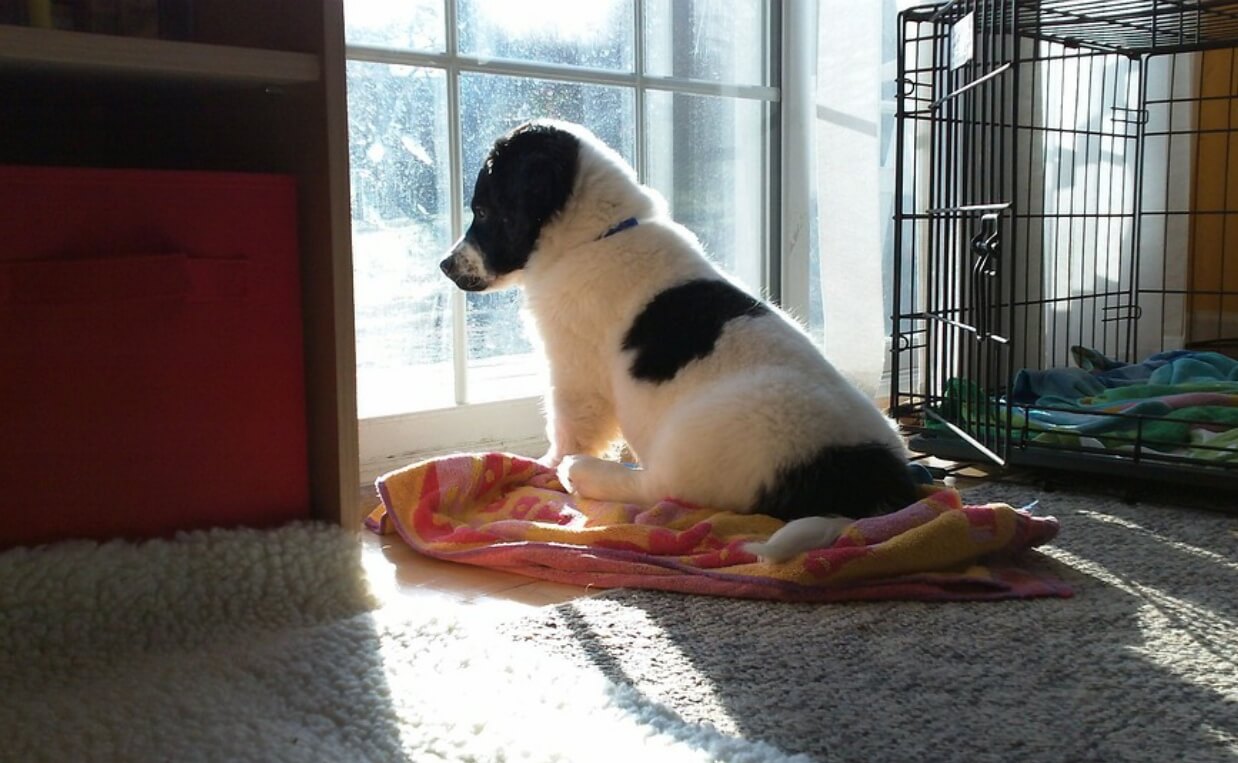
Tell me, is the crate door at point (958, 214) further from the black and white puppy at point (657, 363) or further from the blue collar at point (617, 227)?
the blue collar at point (617, 227)

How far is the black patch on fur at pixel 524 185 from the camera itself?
7.00ft

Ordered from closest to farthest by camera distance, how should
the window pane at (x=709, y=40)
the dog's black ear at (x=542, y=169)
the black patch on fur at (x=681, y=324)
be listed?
the black patch on fur at (x=681, y=324)
the dog's black ear at (x=542, y=169)
the window pane at (x=709, y=40)

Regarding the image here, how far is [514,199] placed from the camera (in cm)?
217

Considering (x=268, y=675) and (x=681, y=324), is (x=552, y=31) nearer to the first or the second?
(x=681, y=324)

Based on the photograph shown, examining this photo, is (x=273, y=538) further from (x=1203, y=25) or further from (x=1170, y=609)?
(x=1203, y=25)

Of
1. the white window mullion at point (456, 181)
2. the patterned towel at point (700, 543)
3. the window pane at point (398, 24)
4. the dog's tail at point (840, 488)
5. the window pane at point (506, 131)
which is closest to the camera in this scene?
the patterned towel at point (700, 543)

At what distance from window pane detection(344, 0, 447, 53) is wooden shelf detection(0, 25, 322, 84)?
1356mm

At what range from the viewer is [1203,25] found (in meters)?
3.41

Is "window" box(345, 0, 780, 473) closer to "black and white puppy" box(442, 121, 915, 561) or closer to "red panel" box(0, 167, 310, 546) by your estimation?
"black and white puppy" box(442, 121, 915, 561)

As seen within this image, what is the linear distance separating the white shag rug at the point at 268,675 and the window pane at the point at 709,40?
215 cm

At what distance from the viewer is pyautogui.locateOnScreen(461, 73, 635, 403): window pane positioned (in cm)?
268

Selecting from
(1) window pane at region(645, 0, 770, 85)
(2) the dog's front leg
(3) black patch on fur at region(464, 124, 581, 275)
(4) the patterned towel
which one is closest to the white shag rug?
(4) the patterned towel

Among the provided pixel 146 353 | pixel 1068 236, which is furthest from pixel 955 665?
pixel 1068 236

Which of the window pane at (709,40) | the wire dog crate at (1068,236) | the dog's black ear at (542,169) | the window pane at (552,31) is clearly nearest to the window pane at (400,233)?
the window pane at (552,31)
